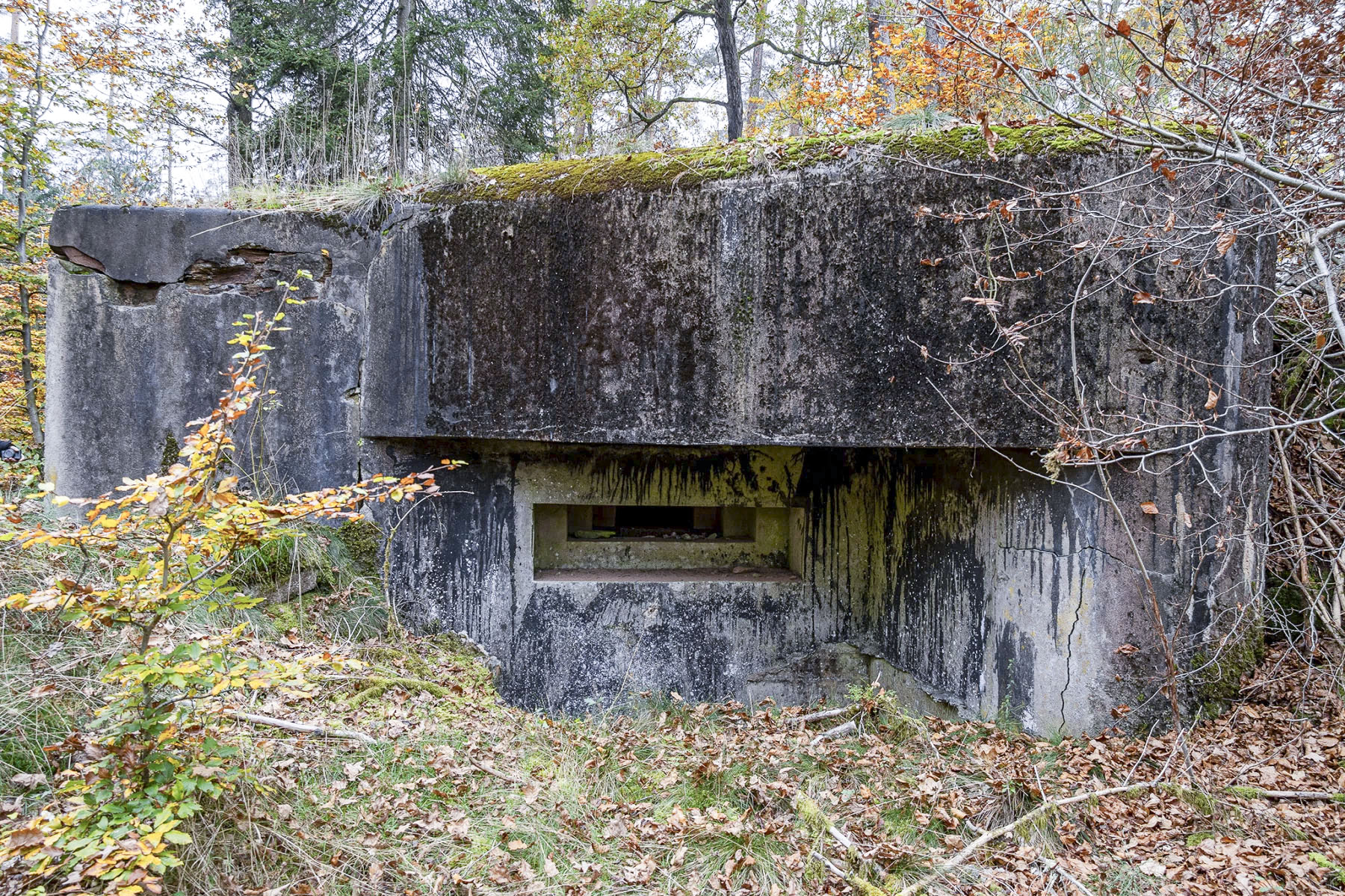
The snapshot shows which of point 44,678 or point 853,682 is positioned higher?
point 44,678

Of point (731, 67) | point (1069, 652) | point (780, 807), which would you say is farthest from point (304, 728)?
point (731, 67)

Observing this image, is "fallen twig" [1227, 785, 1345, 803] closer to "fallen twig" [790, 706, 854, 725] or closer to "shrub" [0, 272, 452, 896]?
"fallen twig" [790, 706, 854, 725]

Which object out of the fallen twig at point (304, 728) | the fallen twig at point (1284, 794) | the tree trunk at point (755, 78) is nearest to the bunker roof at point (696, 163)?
the fallen twig at point (304, 728)

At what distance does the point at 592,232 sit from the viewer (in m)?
3.08

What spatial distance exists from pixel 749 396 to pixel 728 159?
1.01 meters

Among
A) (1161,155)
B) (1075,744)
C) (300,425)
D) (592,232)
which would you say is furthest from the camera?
(300,425)

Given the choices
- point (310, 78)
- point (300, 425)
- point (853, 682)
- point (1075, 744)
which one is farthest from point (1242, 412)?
point (310, 78)

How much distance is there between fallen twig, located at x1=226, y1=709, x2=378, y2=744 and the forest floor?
0.03m

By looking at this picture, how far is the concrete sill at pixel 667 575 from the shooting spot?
363cm

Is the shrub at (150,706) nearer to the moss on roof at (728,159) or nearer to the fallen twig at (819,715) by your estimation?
the moss on roof at (728,159)

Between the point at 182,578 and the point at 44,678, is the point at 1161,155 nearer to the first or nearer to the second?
the point at 182,578

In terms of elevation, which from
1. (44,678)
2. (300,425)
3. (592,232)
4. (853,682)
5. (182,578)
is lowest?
(853,682)

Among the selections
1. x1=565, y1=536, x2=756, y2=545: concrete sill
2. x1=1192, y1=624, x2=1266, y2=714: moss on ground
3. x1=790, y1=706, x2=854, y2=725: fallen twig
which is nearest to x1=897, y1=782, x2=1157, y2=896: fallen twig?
x1=1192, y1=624, x2=1266, y2=714: moss on ground

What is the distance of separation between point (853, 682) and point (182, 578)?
3.03 meters
